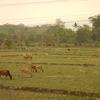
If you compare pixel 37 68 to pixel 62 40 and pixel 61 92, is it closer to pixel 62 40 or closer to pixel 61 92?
pixel 61 92

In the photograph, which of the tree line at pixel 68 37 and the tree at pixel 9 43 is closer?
the tree at pixel 9 43

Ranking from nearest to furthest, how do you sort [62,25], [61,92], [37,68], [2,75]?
[61,92] < [2,75] < [37,68] < [62,25]

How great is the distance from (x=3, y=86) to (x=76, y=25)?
319ft

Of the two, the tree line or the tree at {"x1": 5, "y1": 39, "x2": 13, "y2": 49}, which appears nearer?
the tree at {"x1": 5, "y1": 39, "x2": 13, "y2": 49}

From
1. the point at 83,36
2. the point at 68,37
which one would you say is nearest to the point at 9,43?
the point at 83,36

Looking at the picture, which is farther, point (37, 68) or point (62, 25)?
point (62, 25)

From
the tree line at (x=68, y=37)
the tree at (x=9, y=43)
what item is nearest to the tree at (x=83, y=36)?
the tree line at (x=68, y=37)

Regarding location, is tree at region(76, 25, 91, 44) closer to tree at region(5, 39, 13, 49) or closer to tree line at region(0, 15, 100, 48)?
tree line at region(0, 15, 100, 48)

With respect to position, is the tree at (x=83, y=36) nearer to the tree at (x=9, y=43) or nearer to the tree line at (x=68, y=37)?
the tree line at (x=68, y=37)

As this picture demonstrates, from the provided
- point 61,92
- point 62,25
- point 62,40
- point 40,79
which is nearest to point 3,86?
point 40,79

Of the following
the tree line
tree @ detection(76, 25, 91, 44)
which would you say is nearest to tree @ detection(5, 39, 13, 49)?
the tree line

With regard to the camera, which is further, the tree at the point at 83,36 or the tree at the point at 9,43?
the tree at the point at 83,36

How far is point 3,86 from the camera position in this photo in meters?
22.2

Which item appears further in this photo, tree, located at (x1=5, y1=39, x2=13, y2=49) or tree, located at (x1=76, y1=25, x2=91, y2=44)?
tree, located at (x1=76, y1=25, x2=91, y2=44)
